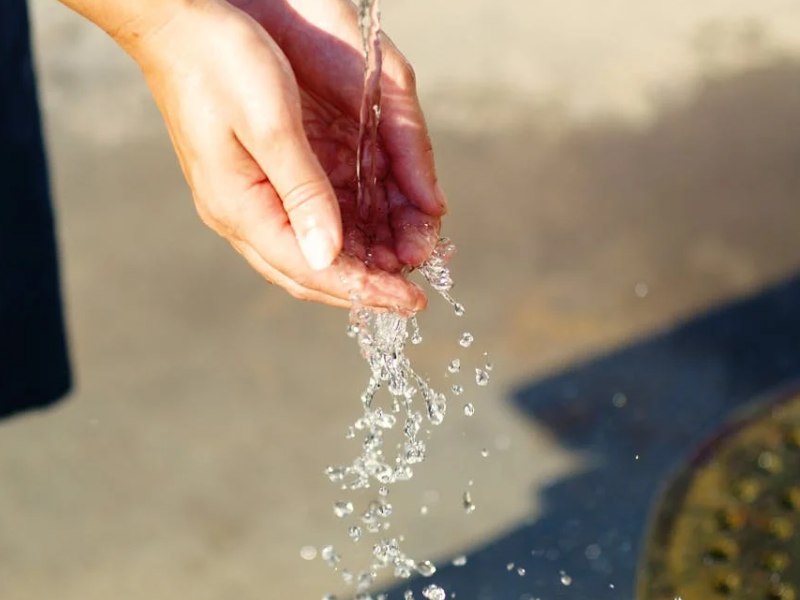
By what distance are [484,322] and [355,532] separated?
0.55m

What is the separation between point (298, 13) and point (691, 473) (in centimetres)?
109

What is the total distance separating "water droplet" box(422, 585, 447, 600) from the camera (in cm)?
160

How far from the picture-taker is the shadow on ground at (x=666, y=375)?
1.68 meters

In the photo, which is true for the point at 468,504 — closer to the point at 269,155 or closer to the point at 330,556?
the point at 330,556

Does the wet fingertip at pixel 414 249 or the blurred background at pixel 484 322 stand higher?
the wet fingertip at pixel 414 249

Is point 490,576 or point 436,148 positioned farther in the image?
point 436,148

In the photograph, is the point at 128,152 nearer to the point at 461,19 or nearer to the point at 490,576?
the point at 461,19

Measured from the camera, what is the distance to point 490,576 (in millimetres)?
1667

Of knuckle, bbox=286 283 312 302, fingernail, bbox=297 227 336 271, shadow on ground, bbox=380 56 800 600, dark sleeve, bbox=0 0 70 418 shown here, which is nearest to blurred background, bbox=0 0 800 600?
shadow on ground, bbox=380 56 800 600

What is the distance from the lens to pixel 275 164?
972 mm

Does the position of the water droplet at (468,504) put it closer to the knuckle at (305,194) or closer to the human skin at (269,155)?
the human skin at (269,155)

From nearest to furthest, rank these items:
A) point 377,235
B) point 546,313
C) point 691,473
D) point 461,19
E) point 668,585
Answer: point 377,235 → point 668,585 → point 691,473 → point 546,313 → point 461,19

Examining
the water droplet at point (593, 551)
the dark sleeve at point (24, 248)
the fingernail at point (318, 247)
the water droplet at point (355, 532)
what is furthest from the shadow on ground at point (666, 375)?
the fingernail at point (318, 247)

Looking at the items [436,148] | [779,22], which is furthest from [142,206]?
[779,22]
